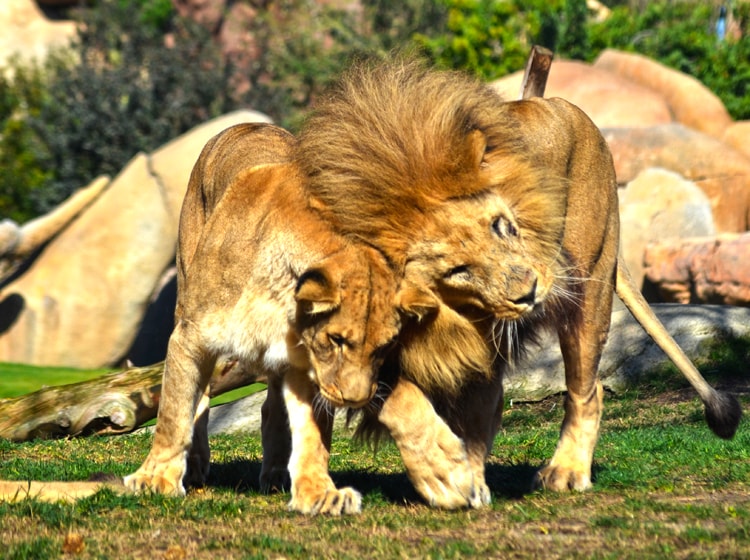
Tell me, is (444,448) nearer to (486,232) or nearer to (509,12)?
(486,232)

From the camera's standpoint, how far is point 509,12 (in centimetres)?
2238

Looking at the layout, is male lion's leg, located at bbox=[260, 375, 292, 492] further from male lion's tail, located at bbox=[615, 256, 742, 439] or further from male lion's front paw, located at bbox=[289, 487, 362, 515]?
male lion's tail, located at bbox=[615, 256, 742, 439]

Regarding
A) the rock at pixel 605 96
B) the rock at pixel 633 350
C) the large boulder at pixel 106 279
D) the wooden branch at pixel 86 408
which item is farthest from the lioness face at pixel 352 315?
the rock at pixel 605 96

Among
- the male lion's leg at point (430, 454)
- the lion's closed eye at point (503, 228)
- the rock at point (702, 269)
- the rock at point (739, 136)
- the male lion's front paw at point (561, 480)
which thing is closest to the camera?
the lion's closed eye at point (503, 228)

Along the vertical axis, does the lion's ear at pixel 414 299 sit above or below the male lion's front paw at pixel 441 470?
above

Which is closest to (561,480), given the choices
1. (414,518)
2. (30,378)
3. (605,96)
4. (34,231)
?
(414,518)

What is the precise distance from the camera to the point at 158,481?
14.8ft

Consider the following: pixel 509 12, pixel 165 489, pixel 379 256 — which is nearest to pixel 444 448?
pixel 379 256

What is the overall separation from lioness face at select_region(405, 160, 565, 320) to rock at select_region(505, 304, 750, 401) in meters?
4.37

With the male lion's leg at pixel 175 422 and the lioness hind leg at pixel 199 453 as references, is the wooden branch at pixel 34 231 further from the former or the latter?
the male lion's leg at pixel 175 422

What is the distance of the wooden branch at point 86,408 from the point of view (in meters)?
7.34

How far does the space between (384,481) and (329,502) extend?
2.99ft

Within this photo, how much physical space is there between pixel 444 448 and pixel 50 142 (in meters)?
17.4

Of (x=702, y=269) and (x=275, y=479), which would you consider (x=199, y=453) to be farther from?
(x=702, y=269)
